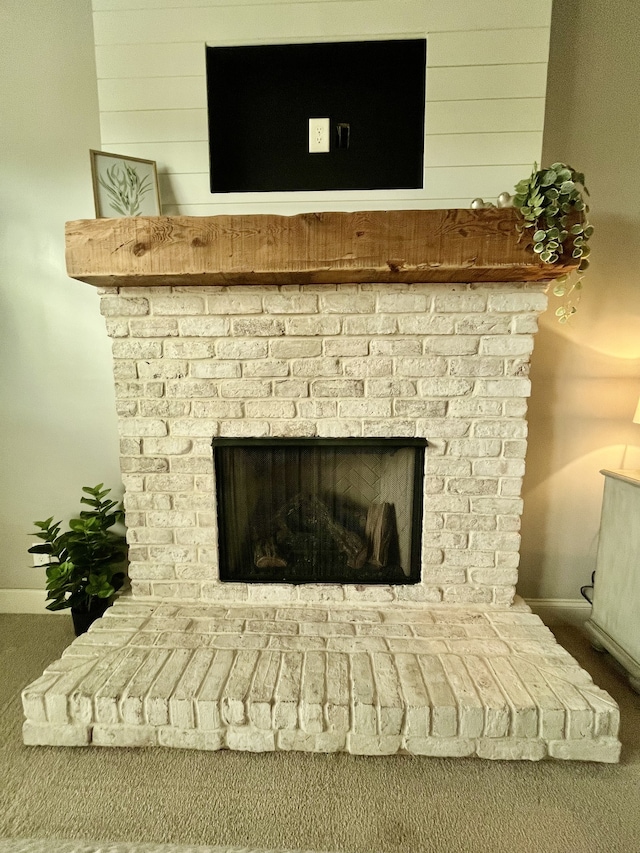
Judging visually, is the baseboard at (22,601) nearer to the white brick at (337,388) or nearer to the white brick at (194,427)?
the white brick at (194,427)

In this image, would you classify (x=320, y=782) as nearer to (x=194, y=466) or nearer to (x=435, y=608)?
(x=435, y=608)

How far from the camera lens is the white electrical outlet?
165 centimetres

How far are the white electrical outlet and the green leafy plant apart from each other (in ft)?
2.19

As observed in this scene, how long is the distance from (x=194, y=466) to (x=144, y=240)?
2.80 ft

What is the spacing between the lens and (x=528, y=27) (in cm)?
146

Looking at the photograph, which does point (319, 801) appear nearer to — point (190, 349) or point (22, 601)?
point (190, 349)

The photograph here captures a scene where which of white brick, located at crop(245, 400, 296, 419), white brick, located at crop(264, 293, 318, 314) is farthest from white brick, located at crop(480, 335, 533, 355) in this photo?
white brick, located at crop(245, 400, 296, 419)

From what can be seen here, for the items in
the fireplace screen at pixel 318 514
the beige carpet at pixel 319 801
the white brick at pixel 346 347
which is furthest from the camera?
the fireplace screen at pixel 318 514

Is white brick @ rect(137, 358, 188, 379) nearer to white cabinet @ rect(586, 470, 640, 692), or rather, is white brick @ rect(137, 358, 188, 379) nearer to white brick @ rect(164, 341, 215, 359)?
white brick @ rect(164, 341, 215, 359)

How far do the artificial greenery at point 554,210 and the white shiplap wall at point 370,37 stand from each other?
26 cm

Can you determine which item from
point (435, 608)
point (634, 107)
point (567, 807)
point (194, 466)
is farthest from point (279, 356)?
point (634, 107)

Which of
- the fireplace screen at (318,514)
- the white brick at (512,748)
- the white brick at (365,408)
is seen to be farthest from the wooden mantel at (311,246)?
the white brick at (512,748)

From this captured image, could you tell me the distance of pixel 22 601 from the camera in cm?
210

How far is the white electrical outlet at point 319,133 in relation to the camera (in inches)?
65.1
